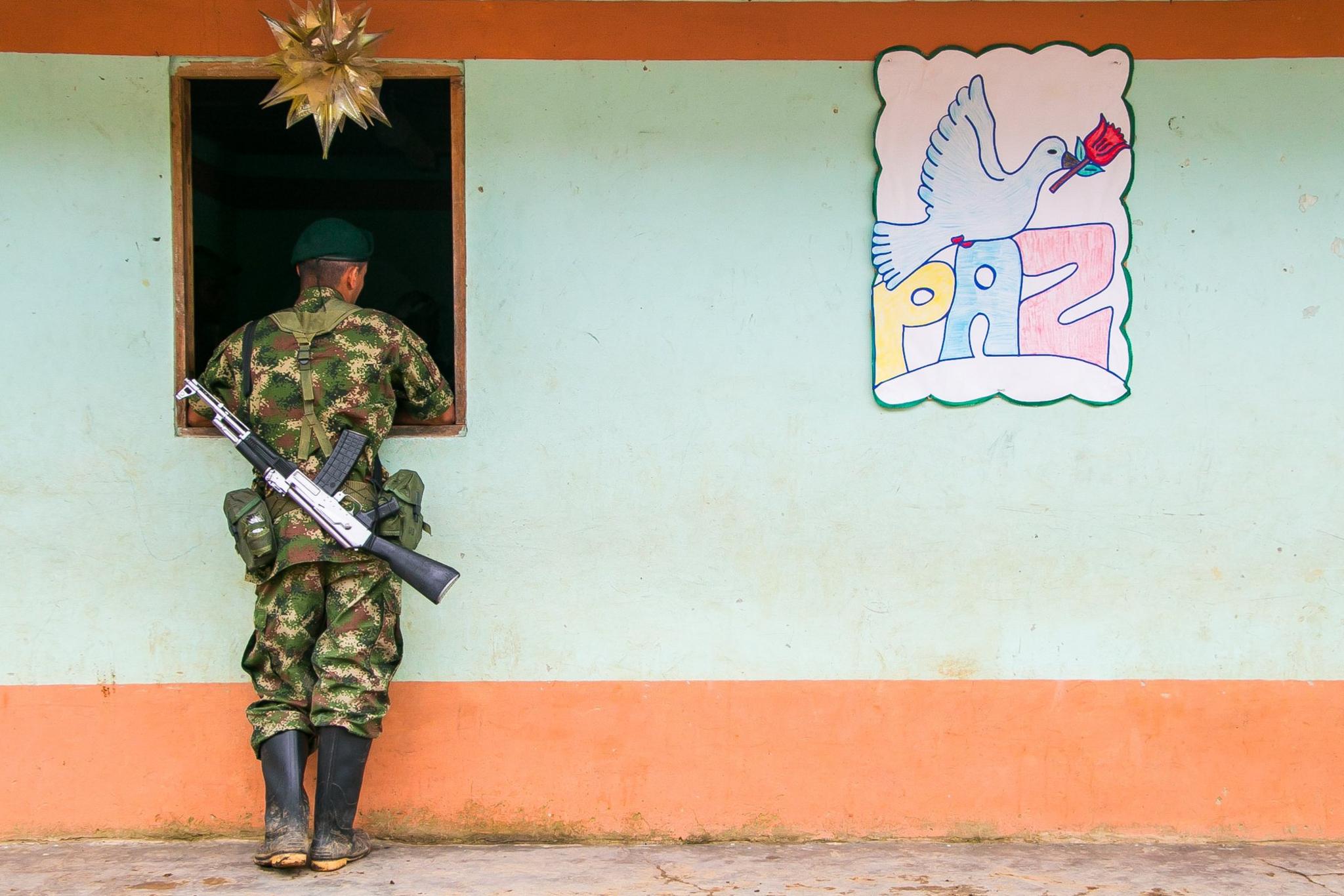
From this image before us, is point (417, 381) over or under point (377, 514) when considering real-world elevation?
over

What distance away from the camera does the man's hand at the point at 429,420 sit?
145 inches

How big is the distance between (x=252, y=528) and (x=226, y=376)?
493 millimetres

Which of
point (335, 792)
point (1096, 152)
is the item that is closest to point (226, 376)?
point (335, 792)

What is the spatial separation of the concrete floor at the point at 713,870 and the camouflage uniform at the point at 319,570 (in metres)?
0.43

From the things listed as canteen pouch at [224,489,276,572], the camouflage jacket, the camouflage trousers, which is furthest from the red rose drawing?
canteen pouch at [224,489,276,572]

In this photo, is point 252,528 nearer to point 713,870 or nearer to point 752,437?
point 752,437

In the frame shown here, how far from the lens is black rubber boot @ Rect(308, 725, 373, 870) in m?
3.38

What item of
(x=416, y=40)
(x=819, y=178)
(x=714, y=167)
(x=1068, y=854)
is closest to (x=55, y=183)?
(x=416, y=40)

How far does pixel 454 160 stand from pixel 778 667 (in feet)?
6.26

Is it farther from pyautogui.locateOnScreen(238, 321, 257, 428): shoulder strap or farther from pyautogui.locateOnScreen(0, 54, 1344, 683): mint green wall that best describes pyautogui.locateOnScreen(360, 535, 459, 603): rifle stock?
pyautogui.locateOnScreen(238, 321, 257, 428): shoulder strap

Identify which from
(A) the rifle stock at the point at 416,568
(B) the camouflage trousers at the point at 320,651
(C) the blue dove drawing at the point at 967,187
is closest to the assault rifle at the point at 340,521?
(A) the rifle stock at the point at 416,568

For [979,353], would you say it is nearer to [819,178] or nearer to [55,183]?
[819,178]

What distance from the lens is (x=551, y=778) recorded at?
146 inches

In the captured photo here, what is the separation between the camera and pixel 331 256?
3.50 m
